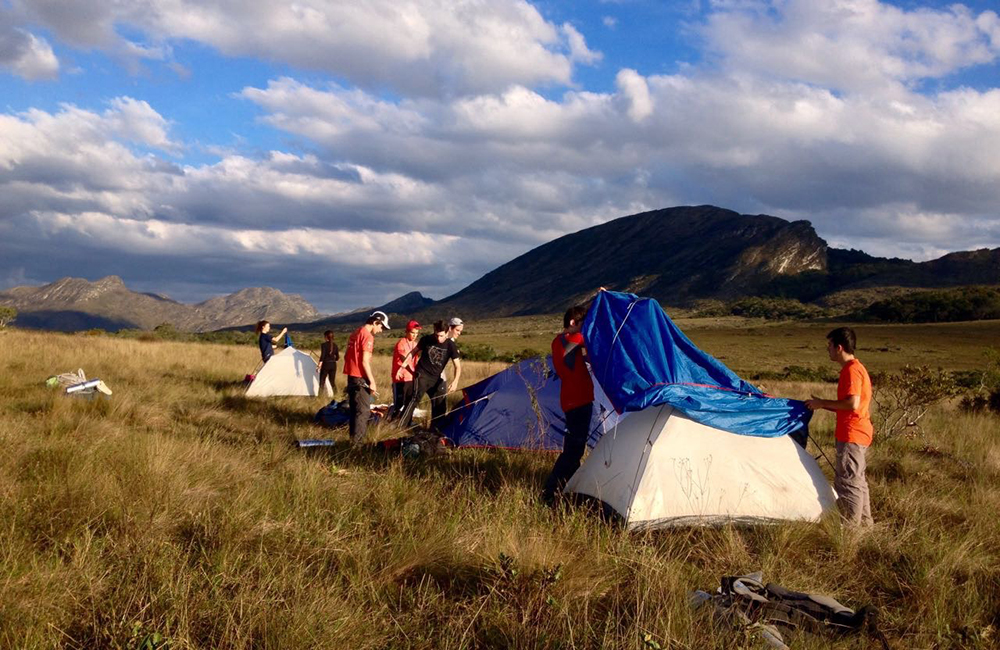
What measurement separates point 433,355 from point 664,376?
17.3ft

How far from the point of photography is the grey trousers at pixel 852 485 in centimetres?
602

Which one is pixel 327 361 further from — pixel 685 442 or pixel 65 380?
pixel 685 442

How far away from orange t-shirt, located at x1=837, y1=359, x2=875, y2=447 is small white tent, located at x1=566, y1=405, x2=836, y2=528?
0.51 m

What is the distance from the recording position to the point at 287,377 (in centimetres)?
1478

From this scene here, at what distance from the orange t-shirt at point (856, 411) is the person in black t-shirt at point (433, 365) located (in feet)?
19.5

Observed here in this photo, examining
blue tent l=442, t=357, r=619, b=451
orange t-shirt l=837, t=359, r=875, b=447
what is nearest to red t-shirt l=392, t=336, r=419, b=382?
blue tent l=442, t=357, r=619, b=451

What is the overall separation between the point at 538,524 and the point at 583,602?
108 cm

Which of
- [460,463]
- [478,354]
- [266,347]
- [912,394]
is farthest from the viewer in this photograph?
[478,354]

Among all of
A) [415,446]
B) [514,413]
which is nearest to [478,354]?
[514,413]

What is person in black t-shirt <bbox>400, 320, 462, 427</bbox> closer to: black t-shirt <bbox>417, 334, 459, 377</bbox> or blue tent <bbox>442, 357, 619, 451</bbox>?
black t-shirt <bbox>417, 334, 459, 377</bbox>

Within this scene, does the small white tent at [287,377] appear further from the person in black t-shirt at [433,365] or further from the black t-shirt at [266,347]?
the person in black t-shirt at [433,365]

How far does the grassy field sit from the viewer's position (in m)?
3.68

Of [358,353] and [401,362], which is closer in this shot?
[358,353]

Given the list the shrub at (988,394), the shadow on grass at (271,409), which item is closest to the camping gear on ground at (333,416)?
the shadow on grass at (271,409)
